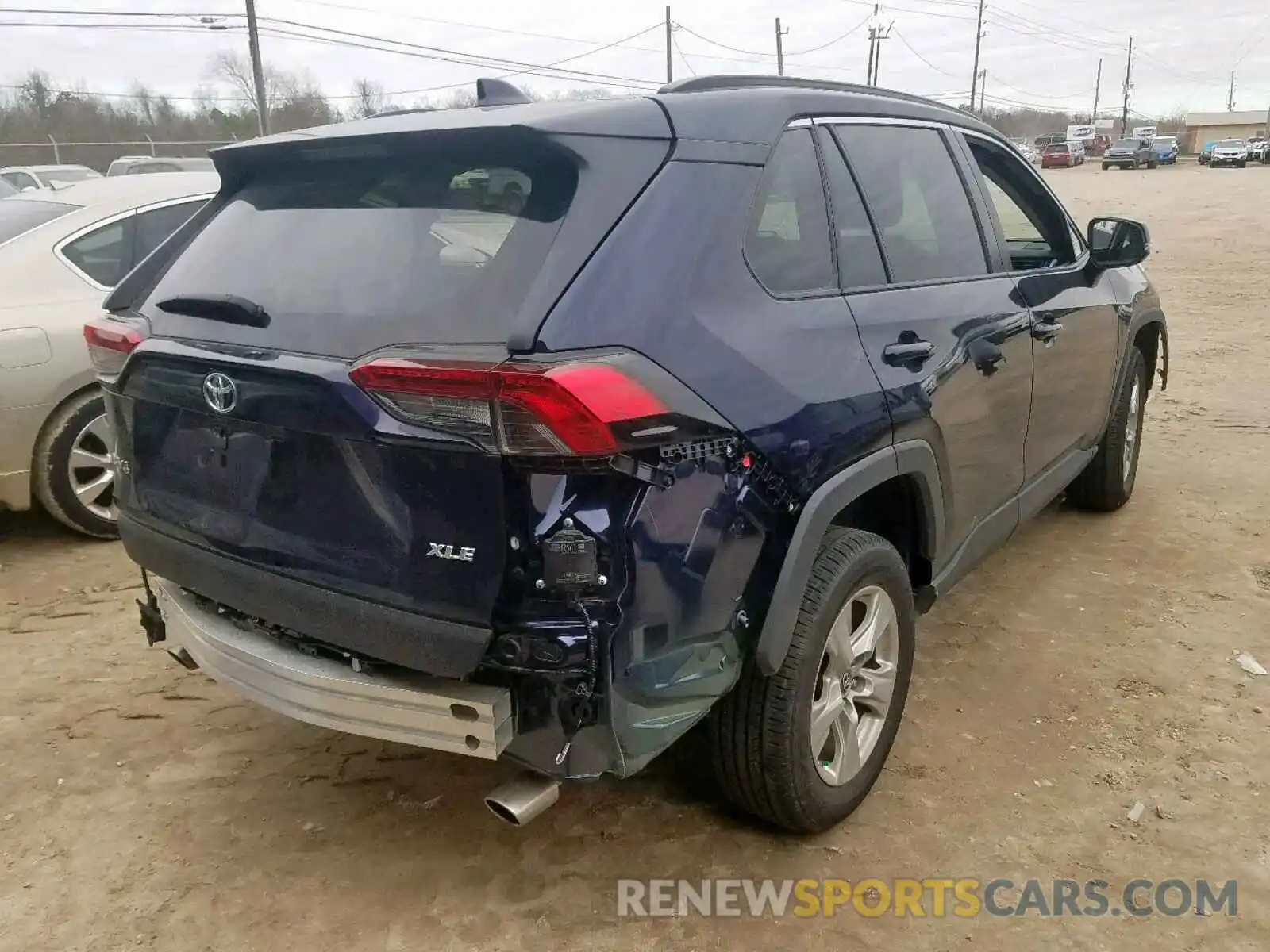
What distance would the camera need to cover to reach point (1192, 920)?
2418 mm

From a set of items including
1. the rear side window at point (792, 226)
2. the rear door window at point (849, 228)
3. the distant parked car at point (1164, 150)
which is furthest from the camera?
the distant parked car at point (1164, 150)

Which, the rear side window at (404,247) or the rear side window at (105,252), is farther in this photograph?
the rear side window at (105,252)

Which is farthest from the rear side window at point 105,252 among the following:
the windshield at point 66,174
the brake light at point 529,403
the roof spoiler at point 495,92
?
the windshield at point 66,174

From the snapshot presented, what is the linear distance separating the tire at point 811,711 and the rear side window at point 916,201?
89cm

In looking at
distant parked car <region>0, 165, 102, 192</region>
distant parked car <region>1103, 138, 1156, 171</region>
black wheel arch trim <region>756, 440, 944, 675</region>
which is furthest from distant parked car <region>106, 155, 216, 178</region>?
distant parked car <region>1103, 138, 1156, 171</region>

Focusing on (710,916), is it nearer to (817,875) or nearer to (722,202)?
(817,875)

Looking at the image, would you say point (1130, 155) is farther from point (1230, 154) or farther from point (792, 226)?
point (792, 226)

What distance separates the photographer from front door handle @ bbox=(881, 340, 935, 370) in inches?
105

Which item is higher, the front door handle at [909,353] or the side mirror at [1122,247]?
the side mirror at [1122,247]

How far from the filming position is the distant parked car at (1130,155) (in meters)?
48.9

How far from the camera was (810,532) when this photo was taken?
232cm

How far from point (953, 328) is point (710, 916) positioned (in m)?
1.79

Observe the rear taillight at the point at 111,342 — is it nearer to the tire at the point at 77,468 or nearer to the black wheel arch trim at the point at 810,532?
the black wheel arch trim at the point at 810,532

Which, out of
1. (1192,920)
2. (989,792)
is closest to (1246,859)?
(1192,920)
